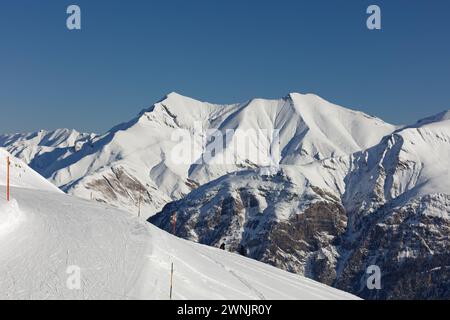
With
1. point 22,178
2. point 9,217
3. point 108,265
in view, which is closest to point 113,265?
point 108,265

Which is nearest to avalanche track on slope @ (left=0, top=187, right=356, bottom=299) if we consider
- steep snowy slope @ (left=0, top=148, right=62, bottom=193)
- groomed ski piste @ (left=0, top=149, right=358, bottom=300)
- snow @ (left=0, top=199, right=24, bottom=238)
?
groomed ski piste @ (left=0, top=149, right=358, bottom=300)

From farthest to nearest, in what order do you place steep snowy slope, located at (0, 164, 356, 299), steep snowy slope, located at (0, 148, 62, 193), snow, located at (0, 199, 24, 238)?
1. steep snowy slope, located at (0, 148, 62, 193)
2. snow, located at (0, 199, 24, 238)
3. steep snowy slope, located at (0, 164, 356, 299)

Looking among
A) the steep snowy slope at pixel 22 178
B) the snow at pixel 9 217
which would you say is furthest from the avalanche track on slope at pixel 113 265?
the steep snowy slope at pixel 22 178

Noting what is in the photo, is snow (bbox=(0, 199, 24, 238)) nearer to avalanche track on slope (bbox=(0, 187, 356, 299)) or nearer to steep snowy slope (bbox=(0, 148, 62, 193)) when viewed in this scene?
avalanche track on slope (bbox=(0, 187, 356, 299))

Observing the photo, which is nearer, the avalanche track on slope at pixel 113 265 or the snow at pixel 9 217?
the avalanche track on slope at pixel 113 265

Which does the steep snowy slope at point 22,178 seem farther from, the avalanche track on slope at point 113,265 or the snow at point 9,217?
the snow at point 9,217

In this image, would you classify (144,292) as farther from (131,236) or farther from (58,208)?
(58,208)

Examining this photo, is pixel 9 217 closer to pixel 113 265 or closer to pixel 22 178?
pixel 113 265
